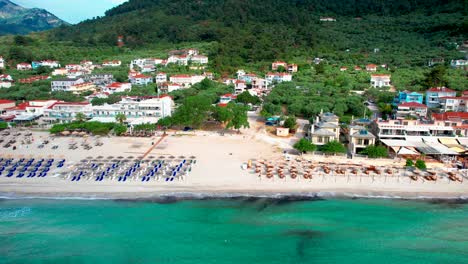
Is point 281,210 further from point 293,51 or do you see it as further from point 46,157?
point 293,51

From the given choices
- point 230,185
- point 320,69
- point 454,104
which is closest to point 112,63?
point 320,69

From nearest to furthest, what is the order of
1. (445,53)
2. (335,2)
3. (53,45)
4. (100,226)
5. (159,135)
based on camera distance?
1. (100,226)
2. (159,135)
3. (445,53)
4. (53,45)
5. (335,2)

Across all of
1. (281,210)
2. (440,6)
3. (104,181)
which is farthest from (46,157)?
(440,6)

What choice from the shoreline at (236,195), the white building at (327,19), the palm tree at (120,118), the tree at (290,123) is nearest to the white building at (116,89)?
the palm tree at (120,118)

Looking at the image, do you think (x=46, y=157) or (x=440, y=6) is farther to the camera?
(x=440, y=6)

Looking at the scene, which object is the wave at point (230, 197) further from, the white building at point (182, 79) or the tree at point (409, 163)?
the white building at point (182, 79)

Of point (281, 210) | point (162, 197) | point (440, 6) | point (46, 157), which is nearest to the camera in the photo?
point (281, 210)
